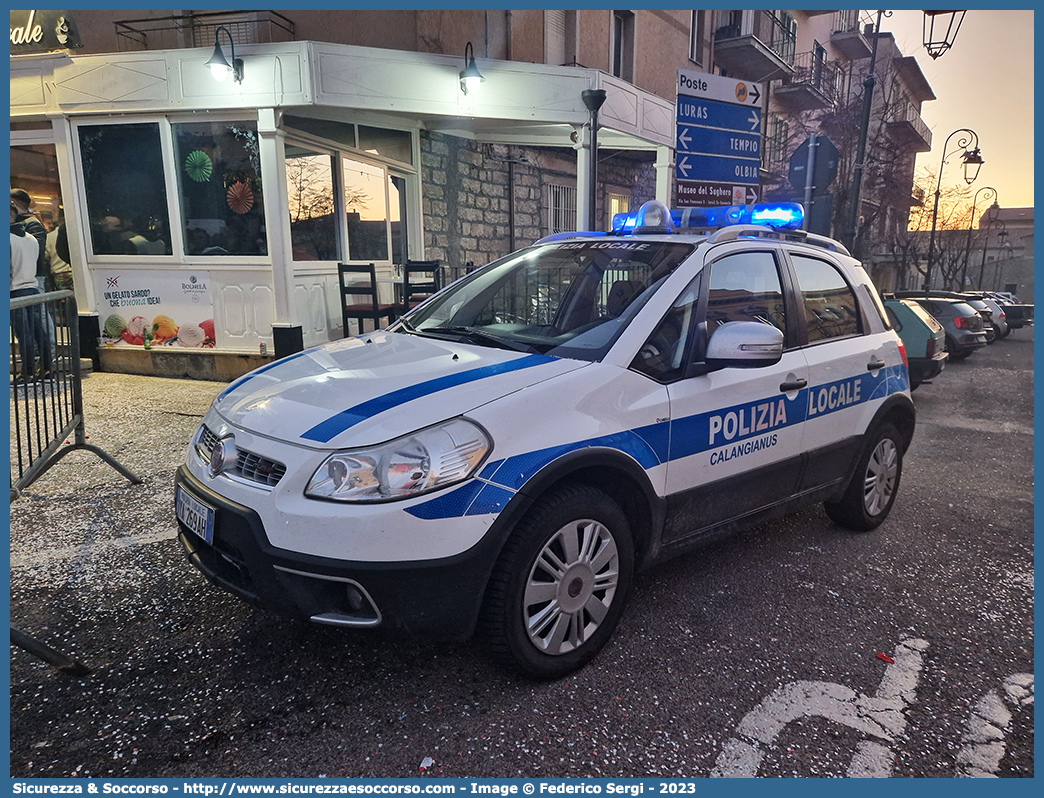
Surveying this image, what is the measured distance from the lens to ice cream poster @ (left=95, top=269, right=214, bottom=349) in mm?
9094

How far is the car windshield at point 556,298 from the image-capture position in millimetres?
3156

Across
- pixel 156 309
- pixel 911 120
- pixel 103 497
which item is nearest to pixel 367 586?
pixel 103 497

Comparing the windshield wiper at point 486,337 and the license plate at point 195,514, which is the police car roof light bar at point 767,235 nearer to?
the windshield wiper at point 486,337

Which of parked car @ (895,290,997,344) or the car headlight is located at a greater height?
the car headlight

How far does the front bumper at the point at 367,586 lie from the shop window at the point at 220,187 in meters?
7.18

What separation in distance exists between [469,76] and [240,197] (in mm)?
3262

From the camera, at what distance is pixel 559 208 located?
14500 mm

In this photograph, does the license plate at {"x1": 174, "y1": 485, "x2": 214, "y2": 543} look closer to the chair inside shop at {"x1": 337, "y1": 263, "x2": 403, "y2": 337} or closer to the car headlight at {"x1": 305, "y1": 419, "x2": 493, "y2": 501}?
the car headlight at {"x1": 305, "y1": 419, "x2": 493, "y2": 501}

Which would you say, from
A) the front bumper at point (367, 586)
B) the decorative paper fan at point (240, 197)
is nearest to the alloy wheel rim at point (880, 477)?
the front bumper at point (367, 586)

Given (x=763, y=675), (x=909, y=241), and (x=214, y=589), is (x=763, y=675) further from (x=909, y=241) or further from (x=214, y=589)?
(x=909, y=241)

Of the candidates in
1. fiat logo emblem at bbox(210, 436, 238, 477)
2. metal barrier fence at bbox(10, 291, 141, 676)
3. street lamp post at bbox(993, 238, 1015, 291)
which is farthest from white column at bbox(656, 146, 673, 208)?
street lamp post at bbox(993, 238, 1015, 291)

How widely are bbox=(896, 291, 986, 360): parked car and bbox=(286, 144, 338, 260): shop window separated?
39.2ft

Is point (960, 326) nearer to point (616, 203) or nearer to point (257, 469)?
point (616, 203)
